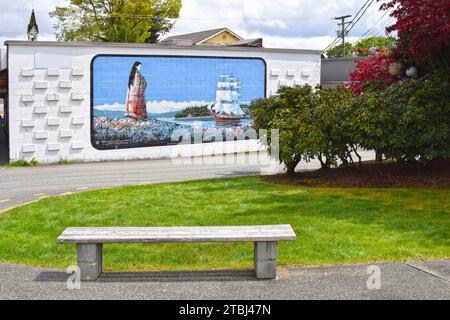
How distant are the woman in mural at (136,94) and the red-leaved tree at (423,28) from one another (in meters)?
11.4

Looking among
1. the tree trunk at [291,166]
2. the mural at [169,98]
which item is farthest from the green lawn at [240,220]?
the mural at [169,98]

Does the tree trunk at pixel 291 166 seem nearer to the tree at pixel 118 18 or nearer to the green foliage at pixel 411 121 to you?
the green foliage at pixel 411 121

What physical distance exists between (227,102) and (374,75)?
9811 mm

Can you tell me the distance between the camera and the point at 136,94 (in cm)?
2369

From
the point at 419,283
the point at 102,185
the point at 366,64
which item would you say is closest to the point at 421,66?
the point at 366,64

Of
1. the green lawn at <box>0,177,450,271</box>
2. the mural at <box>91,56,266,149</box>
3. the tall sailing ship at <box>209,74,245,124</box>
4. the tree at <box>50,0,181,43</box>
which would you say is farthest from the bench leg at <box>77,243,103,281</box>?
the tree at <box>50,0,181,43</box>

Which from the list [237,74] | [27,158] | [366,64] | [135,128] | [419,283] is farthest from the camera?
[237,74]

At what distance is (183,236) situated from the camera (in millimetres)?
6988

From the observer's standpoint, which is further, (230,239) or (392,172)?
(392,172)

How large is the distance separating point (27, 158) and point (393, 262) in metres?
17.0

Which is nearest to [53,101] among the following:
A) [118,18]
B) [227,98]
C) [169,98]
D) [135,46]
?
[135,46]

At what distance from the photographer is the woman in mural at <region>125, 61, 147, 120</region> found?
928 inches

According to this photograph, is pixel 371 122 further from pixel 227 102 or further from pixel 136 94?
pixel 227 102

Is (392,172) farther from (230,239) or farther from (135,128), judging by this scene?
(135,128)
